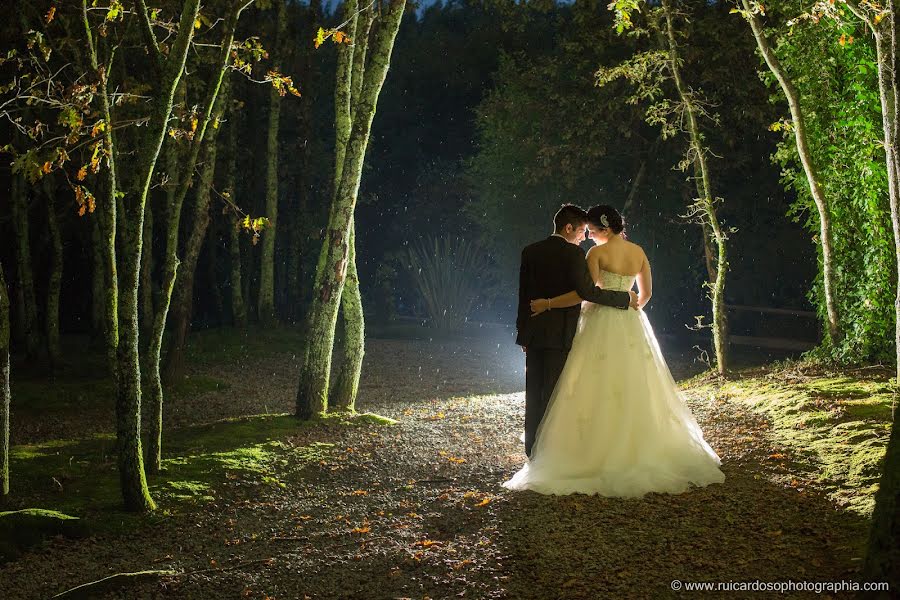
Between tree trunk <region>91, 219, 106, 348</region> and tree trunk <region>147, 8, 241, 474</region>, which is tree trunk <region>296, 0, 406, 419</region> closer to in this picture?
tree trunk <region>147, 8, 241, 474</region>

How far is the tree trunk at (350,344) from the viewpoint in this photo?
9633 millimetres

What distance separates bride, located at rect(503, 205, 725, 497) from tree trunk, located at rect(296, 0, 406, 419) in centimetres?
307

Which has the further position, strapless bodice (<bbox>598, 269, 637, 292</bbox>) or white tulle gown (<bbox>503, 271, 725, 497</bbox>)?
strapless bodice (<bbox>598, 269, 637, 292</bbox>)

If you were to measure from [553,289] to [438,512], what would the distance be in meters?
2.03

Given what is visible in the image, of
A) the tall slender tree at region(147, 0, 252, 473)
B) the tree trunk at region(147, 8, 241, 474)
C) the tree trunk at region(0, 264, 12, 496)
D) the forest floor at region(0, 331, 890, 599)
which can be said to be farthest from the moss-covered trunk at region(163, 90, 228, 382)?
the tree trunk at region(0, 264, 12, 496)

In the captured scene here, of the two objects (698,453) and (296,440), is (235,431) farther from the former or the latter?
(698,453)

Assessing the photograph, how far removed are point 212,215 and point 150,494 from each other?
1625 centimetres

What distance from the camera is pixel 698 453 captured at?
637cm

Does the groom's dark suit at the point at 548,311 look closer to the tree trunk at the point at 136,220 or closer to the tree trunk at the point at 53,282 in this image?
the tree trunk at the point at 136,220

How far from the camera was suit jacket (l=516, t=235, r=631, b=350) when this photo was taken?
21.7 ft

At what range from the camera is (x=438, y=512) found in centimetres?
591

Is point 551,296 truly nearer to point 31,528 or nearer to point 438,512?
point 438,512

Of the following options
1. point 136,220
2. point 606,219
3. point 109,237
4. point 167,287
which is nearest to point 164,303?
point 167,287

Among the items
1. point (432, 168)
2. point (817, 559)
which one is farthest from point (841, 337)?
point (432, 168)
